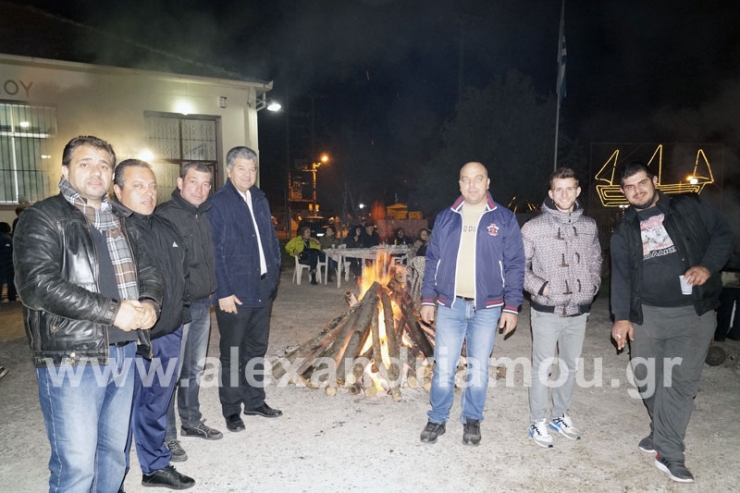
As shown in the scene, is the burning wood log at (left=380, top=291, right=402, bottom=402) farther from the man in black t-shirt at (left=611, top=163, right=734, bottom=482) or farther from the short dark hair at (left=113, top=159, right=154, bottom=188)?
the short dark hair at (left=113, top=159, right=154, bottom=188)

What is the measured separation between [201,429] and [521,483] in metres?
2.56

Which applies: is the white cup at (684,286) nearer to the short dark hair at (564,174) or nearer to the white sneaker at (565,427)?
the short dark hair at (564,174)

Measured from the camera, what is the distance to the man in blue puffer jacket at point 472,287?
3.79m

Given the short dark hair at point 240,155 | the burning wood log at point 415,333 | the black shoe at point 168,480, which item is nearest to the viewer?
the black shoe at point 168,480

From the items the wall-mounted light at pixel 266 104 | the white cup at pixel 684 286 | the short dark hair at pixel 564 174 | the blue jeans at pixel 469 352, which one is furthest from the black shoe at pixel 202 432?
the wall-mounted light at pixel 266 104

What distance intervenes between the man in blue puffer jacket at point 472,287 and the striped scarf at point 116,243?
90.5 inches

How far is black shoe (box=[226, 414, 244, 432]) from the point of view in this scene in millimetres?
4000

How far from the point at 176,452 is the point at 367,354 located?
229 cm

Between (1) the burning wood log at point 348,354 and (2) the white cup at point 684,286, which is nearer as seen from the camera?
(2) the white cup at point 684,286

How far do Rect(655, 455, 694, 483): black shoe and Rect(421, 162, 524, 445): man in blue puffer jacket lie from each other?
1.31 m

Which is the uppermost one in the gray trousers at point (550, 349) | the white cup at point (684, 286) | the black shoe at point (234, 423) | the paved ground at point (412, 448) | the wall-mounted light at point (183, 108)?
the wall-mounted light at point (183, 108)

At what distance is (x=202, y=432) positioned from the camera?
12.6ft

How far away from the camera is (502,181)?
752 inches

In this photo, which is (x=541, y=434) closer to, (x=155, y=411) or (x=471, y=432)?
(x=471, y=432)
